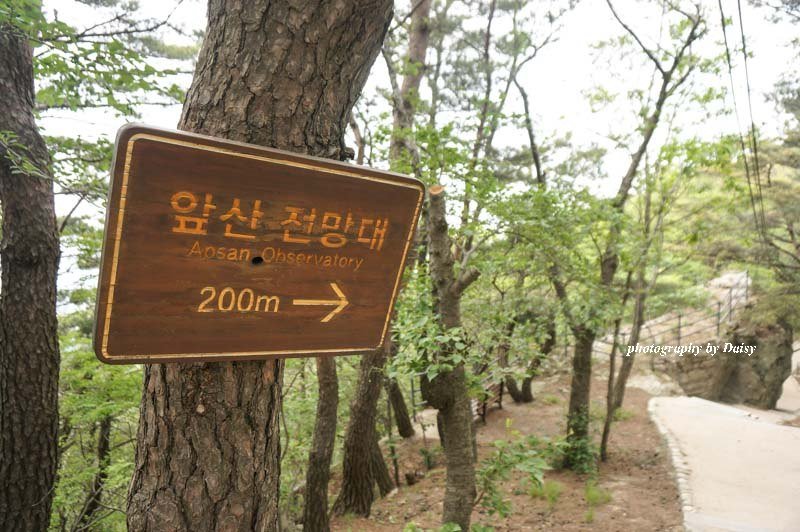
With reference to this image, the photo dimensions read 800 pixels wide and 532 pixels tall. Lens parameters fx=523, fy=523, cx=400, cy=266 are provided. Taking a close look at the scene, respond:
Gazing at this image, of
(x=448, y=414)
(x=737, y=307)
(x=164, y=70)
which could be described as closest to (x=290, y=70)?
(x=164, y=70)

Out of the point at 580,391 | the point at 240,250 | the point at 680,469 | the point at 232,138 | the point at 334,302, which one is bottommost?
the point at 680,469

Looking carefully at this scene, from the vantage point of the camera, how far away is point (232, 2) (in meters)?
1.51

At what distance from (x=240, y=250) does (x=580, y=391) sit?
771 cm

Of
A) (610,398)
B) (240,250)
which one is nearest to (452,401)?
(240,250)

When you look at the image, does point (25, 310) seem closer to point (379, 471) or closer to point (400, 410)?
point (379, 471)

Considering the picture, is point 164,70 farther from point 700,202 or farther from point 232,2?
point 700,202

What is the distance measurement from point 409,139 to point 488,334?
180 cm

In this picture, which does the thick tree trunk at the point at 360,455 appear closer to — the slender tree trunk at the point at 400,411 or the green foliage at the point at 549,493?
the slender tree trunk at the point at 400,411

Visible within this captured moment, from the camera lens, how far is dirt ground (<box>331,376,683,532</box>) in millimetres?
5820

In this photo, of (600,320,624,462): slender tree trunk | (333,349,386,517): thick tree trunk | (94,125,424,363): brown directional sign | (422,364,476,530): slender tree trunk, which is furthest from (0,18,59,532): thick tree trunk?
(600,320,624,462): slender tree trunk

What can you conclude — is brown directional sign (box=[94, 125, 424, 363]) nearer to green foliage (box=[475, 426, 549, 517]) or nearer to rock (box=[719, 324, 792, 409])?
green foliage (box=[475, 426, 549, 517])

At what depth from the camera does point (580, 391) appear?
8.09 metres

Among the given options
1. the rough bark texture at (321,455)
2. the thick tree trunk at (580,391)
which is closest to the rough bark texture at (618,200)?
the thick tree trunk at (580,391)

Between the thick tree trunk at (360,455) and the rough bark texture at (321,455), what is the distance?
95cm
